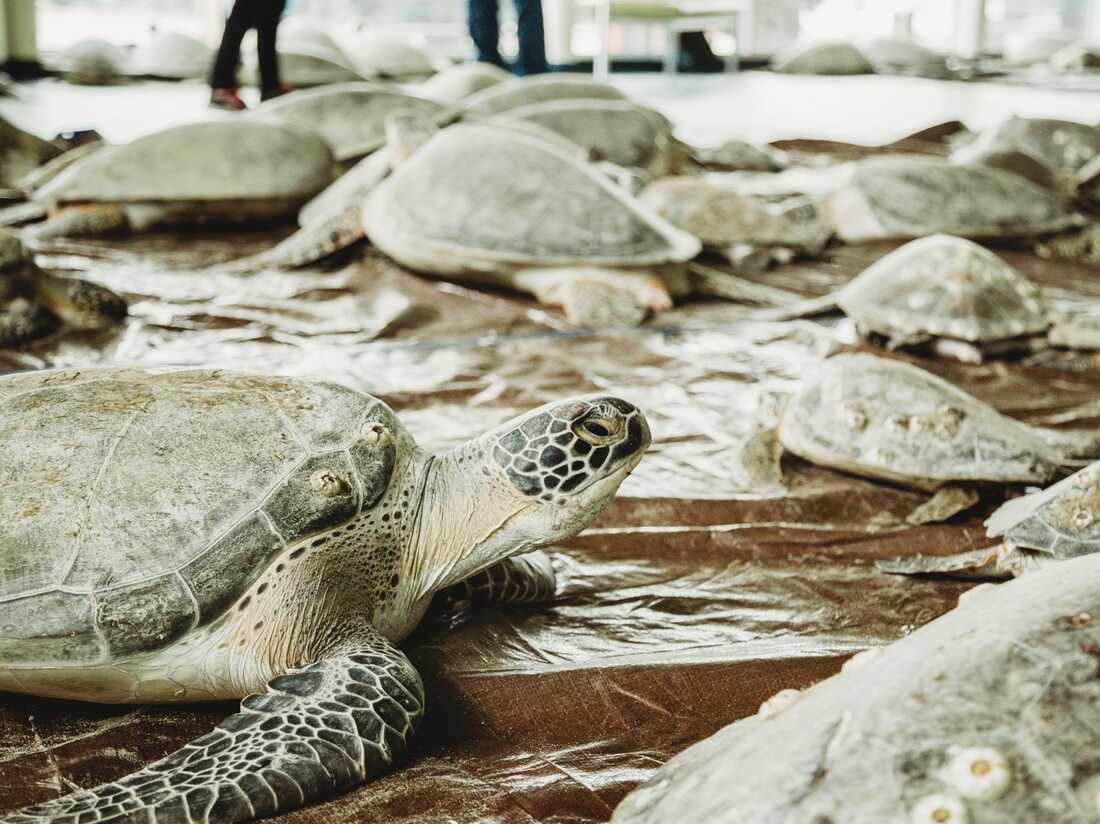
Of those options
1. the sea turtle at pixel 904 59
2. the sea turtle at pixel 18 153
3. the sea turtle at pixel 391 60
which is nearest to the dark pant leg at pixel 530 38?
the sea turtle at pixel 391 60

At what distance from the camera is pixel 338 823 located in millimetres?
1505

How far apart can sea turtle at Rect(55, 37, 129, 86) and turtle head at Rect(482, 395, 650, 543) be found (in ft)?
45.6

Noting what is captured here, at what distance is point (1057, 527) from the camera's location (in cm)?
212

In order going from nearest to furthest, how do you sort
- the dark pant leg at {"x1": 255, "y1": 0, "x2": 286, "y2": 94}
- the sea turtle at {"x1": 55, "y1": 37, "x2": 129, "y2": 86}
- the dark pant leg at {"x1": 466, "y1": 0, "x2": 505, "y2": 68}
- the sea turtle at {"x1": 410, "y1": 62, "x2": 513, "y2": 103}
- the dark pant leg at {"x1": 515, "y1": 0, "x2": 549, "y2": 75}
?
the dark pant leg at {"x1": 255, "y1": 0, "x2": 286, "y2": 94} → the sea turtle at {"x1": 410, "y1": 62, "x2": 513, "y2": 103} → the dark pant leg at {"x1": 466, "y1": 0, "x2": 505, "y2": 68} → the dark pant leg at {"x1": 515, "y1": 0, "x2": 549, "y2": 75} → the sea turtle at {"x1": 55, "y1": 37, "x2": 129, "y2": 86}

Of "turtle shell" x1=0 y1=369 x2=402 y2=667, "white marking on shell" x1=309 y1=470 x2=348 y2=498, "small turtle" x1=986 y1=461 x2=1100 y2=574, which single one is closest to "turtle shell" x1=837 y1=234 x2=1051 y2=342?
"small turtle" x1=986 y1=461 x2=1100 y2=574

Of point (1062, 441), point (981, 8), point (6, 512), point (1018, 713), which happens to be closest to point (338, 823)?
point (6, 512)

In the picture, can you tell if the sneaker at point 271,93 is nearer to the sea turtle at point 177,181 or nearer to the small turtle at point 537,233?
the sea turtle at point 177,181

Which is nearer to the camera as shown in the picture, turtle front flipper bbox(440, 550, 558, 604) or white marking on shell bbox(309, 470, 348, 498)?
white marking on shell bbox(309, 470, 348, 498)

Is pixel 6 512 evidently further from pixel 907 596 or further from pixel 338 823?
pixel 907 596

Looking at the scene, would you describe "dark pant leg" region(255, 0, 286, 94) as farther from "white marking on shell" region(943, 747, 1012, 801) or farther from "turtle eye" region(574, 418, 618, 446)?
"white marking on shell" region(943, 747, 1012, 801)

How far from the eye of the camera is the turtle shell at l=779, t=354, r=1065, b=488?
8.63 feet

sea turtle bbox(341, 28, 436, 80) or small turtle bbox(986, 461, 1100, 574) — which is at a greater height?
small turtle bbox(986, 461, 1100, 574)

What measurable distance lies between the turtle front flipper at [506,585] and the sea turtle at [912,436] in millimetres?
942

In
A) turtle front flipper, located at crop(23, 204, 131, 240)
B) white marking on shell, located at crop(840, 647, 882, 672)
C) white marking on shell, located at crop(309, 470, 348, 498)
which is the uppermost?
white marking on shell, located at crop(309, 470, 348, 498)
